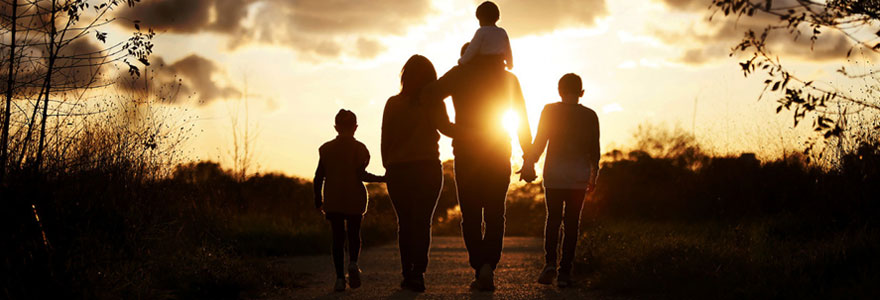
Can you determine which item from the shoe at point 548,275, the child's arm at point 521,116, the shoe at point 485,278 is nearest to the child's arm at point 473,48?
the child's arm at point 521,116

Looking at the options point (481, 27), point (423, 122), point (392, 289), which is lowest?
point (392, 289)

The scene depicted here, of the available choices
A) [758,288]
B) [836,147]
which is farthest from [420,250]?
[836,147]

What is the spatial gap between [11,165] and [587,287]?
5563mm

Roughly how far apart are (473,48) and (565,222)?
80.0 inches

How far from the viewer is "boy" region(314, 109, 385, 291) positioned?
Answer: 322 inches

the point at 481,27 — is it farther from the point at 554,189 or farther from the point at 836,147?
the point at 836,147

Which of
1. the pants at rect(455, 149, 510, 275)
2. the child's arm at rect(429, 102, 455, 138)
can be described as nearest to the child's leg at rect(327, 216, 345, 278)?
the pants at rect(455, 149, 510, 275)

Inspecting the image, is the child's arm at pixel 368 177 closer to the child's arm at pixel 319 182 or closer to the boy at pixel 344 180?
the boy at pixel 344 180

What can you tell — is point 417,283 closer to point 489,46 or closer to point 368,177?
point 368,177

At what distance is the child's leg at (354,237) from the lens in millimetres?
8125

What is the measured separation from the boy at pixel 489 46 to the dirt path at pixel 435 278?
2.07 meters

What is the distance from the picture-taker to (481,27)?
7141mm

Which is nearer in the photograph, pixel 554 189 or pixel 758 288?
pixel 758 288

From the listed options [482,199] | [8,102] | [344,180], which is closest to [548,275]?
[482,199]
